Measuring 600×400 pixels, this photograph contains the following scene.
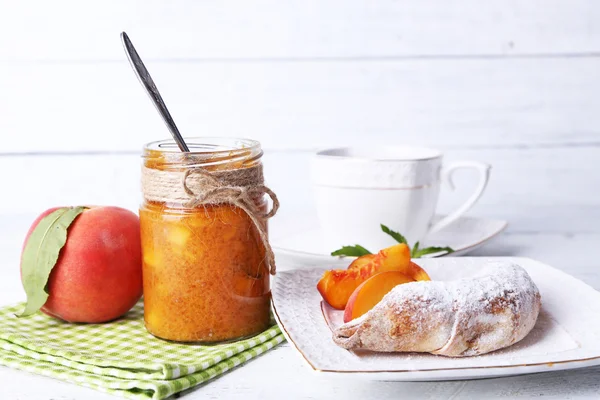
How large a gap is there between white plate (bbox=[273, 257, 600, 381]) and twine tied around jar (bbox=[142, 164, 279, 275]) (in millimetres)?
120

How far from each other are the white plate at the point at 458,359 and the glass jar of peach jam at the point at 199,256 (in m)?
0.07

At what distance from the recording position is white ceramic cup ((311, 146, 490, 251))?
1.31m

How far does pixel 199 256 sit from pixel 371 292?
0.76ft

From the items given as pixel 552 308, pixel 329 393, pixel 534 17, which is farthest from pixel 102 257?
pixel 534 17

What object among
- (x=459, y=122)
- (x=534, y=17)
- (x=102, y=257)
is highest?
(x=534, y=17)

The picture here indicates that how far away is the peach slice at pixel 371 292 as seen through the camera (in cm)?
95

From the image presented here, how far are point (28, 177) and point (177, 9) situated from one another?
0.62m

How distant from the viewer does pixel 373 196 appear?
1.32 metres

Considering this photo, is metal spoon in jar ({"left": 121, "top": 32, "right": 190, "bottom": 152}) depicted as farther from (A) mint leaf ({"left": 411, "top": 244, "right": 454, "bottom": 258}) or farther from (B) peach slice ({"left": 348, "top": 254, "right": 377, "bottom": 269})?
(A) mint leaf ({"left": 411, "top": 244, "right": 454, "bottom": 258})

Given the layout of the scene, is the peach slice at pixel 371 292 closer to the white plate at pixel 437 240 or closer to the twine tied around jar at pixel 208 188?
the twine tied around jar at pixel 208 188

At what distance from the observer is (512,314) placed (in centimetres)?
88

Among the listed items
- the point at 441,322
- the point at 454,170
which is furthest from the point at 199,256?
the point at 454,170

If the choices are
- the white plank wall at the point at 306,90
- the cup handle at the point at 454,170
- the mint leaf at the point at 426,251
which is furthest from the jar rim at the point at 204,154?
the white plank wall at the point at 306,90

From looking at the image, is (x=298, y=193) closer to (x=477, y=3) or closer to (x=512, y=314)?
(x=477, y=3)
